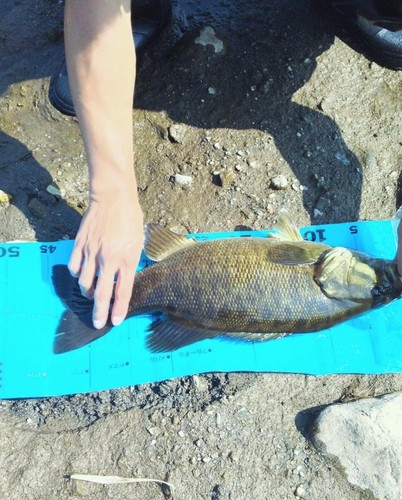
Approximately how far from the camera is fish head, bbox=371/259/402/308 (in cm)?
292

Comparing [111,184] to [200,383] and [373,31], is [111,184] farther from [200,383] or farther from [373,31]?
[373,31]

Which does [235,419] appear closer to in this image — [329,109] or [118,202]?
[118,202]

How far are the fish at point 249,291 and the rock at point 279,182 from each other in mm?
698

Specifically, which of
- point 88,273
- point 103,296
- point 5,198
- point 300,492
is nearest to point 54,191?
point 5,198

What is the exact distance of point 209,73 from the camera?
3963mm

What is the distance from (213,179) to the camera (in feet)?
12.1

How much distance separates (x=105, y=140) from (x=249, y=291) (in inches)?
46.0

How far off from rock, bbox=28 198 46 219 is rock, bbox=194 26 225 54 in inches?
73.7

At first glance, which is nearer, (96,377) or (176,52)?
(96,377)

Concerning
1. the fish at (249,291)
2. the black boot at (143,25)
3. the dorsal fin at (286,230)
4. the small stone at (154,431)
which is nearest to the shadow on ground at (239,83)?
the black boot at (143,25)

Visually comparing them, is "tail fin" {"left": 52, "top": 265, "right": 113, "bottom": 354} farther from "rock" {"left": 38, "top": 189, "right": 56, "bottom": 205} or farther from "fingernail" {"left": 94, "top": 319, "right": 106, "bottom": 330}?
"rock" {"left": 38, "top": 189, "right": 56, "bottom": 205}

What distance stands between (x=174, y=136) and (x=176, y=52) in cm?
80

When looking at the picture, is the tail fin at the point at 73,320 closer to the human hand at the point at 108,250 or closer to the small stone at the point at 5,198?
the human hand at the point at 108,250

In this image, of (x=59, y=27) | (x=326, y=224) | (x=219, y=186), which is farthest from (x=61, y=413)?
(x=59, y=27)
